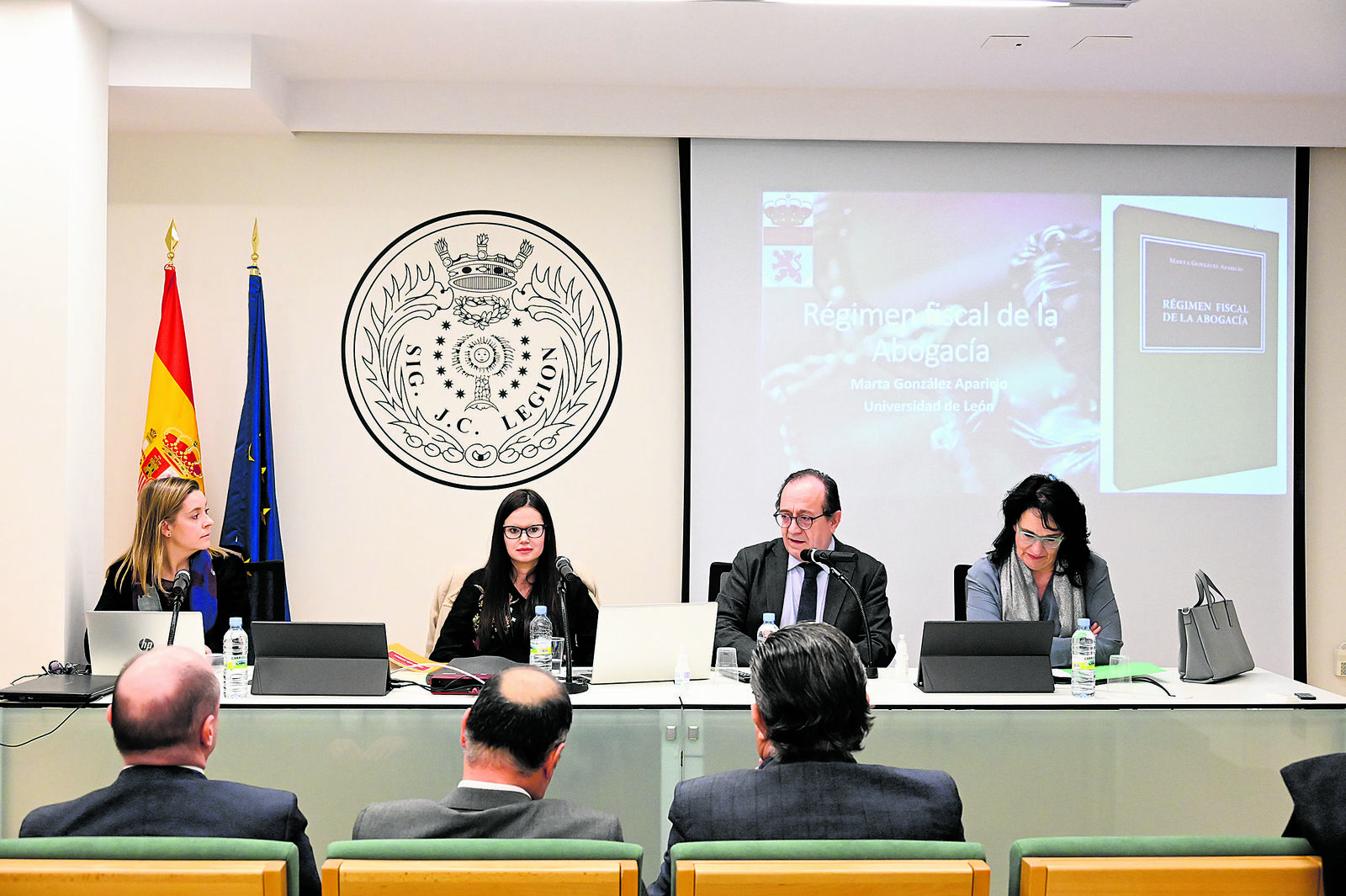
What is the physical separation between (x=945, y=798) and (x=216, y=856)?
1.20 m

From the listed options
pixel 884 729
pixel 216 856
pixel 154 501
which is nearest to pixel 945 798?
pixel 884 729

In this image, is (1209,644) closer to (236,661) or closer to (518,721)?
(518,721)

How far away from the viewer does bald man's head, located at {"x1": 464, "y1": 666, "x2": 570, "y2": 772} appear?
194 cm

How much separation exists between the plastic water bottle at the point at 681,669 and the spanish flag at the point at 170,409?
8.72 feet

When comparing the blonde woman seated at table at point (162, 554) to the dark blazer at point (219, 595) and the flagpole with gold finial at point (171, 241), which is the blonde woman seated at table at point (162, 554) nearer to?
the dark blazer at point (219, 595)

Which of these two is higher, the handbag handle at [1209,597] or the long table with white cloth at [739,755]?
the handbag handle at [1209,597]

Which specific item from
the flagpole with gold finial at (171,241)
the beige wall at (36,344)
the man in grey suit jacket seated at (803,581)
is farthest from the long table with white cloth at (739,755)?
the flagpole with gold finial at (171,241)

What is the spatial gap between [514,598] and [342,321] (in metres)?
2.01

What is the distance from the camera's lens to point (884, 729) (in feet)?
9.50

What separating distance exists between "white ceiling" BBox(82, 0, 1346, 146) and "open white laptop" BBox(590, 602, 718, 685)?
2.27m

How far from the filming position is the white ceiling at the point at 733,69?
13.6 ft

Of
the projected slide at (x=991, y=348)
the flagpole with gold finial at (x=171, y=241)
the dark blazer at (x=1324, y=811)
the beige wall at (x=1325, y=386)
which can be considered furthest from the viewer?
the beige wall at (x=1325, y=386)

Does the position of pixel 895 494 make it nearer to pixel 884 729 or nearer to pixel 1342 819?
pixel 884 729

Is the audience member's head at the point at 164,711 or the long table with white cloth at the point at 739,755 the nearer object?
the audience member's head at the point at 164,711
